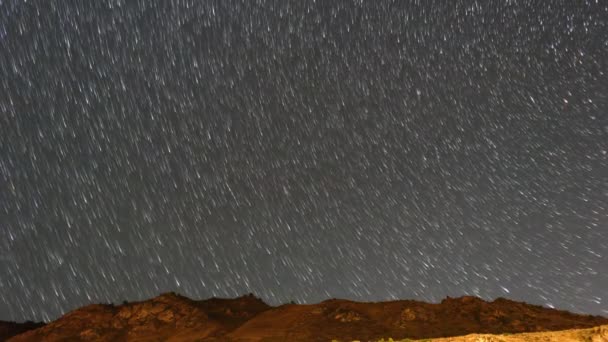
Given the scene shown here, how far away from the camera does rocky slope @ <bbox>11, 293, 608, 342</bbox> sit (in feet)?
74.9

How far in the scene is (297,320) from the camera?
82.0ft

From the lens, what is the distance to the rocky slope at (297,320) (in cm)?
2283

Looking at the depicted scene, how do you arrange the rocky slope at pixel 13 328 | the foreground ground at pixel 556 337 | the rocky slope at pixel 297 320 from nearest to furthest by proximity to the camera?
1. the foreground ground at pixel 556 337
2. the rocky slope at pixel 297 320
3. the rocky slope at pixel 13 328

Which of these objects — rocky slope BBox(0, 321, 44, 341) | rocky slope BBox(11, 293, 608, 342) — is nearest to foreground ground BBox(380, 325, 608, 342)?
rocky slope BBox(11, 293, 608, 342)

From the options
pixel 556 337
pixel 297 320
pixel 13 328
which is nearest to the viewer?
pixel 556 337

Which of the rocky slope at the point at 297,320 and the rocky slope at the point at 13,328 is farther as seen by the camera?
the rocky slope at the point at 13,328

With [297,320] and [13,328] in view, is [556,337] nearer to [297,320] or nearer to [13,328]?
[297,320]

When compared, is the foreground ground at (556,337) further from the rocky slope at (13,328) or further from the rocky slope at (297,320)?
the rocky slope at (13,328)

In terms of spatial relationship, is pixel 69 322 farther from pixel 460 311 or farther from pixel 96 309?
pixel 460 311

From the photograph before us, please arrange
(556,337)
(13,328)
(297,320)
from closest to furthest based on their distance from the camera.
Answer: (556,337) < (297,320) < (13,328)

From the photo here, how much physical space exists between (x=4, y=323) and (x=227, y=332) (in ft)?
63.1

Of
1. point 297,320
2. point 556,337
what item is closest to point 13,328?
point 297,320

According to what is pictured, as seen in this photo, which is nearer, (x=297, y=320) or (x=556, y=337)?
(x=556, y=337)

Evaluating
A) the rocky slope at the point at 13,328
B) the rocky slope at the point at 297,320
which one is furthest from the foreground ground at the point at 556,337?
the rocky slope at the point at 13,328
